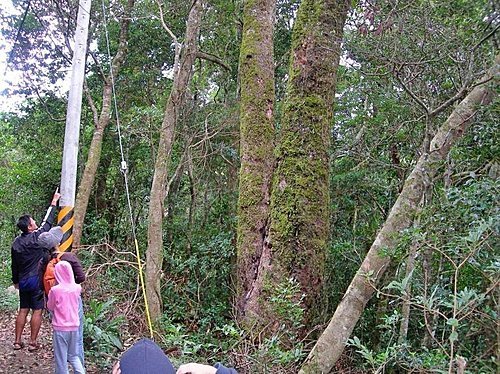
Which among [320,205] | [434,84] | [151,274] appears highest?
[434,84]

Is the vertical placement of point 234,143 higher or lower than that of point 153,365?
higher

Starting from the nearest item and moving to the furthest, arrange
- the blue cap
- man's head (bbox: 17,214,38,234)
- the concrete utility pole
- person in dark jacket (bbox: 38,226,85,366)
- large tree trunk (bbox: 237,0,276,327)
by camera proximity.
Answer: the blue cap < person in dark jacket (bbox: 38,226,85,366) < man's head (bbox: 17,214,38,234) < large tree trunk (bbox: 237,0,276,327) < the concrete utility pole

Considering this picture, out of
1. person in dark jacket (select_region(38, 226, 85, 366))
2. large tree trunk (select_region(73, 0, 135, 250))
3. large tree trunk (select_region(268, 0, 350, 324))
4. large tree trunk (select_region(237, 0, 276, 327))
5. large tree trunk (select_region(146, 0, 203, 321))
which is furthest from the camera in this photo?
large tree trunk (select_region(73, 0, 135, 250))

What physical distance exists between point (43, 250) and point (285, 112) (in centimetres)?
Result: 353

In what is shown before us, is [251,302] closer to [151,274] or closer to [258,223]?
[258,223]

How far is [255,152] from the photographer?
7238 mm

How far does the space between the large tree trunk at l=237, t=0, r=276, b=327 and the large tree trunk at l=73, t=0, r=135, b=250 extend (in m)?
4.56

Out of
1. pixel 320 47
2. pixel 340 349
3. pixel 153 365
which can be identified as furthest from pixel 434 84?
pixel 153 365

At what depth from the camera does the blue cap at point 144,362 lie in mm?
2059

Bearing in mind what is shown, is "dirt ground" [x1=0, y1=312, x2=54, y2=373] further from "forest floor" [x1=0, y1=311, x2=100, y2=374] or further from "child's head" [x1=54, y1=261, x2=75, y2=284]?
"child's head" [x1=54, y1=261, x2=75, y2=284]

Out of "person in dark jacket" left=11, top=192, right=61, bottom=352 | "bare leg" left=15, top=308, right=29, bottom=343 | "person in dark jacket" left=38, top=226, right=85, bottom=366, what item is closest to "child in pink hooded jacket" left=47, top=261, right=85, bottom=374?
"person in dark jacket" left=38, top=226, right=85, bottom=366

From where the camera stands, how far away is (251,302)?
6336 mm

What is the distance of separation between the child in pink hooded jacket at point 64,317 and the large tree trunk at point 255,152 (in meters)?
2.14

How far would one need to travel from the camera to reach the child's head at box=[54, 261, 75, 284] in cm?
491
